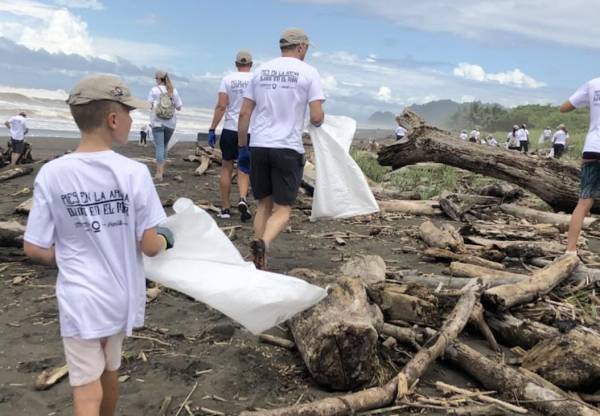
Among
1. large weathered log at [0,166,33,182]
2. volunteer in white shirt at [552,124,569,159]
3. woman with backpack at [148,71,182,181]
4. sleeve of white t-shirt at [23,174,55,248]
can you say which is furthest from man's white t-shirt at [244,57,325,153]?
volunteer in white shirt at [552,124,569,159]

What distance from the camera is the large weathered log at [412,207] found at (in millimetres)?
9016

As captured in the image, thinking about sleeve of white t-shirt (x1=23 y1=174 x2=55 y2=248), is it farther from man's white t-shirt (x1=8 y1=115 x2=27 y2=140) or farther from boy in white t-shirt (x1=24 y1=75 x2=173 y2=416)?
man's white t-shirt (x1=8 y1=115 x2=27 y2=140)

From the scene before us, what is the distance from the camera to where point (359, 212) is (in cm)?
594

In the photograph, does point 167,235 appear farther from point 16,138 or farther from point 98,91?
point 16,138

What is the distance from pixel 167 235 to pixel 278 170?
275 centimetres

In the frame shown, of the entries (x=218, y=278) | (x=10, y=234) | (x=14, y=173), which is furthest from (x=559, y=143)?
(x=218, y=278)

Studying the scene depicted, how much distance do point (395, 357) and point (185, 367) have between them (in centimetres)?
130

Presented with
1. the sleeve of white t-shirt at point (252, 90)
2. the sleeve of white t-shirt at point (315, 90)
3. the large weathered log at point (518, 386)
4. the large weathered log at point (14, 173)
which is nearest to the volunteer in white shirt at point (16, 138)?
the large weathered log at point (14, 173)

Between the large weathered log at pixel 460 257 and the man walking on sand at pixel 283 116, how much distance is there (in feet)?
5.52

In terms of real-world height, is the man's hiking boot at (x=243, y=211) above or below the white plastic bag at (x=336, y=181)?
below

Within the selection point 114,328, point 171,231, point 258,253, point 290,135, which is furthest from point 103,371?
point 290,135

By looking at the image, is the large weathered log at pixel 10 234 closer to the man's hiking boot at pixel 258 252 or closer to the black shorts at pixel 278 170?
the black shorts at pixel 278 170

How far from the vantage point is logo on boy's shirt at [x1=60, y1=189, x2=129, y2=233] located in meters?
2.39

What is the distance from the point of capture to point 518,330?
404cm
